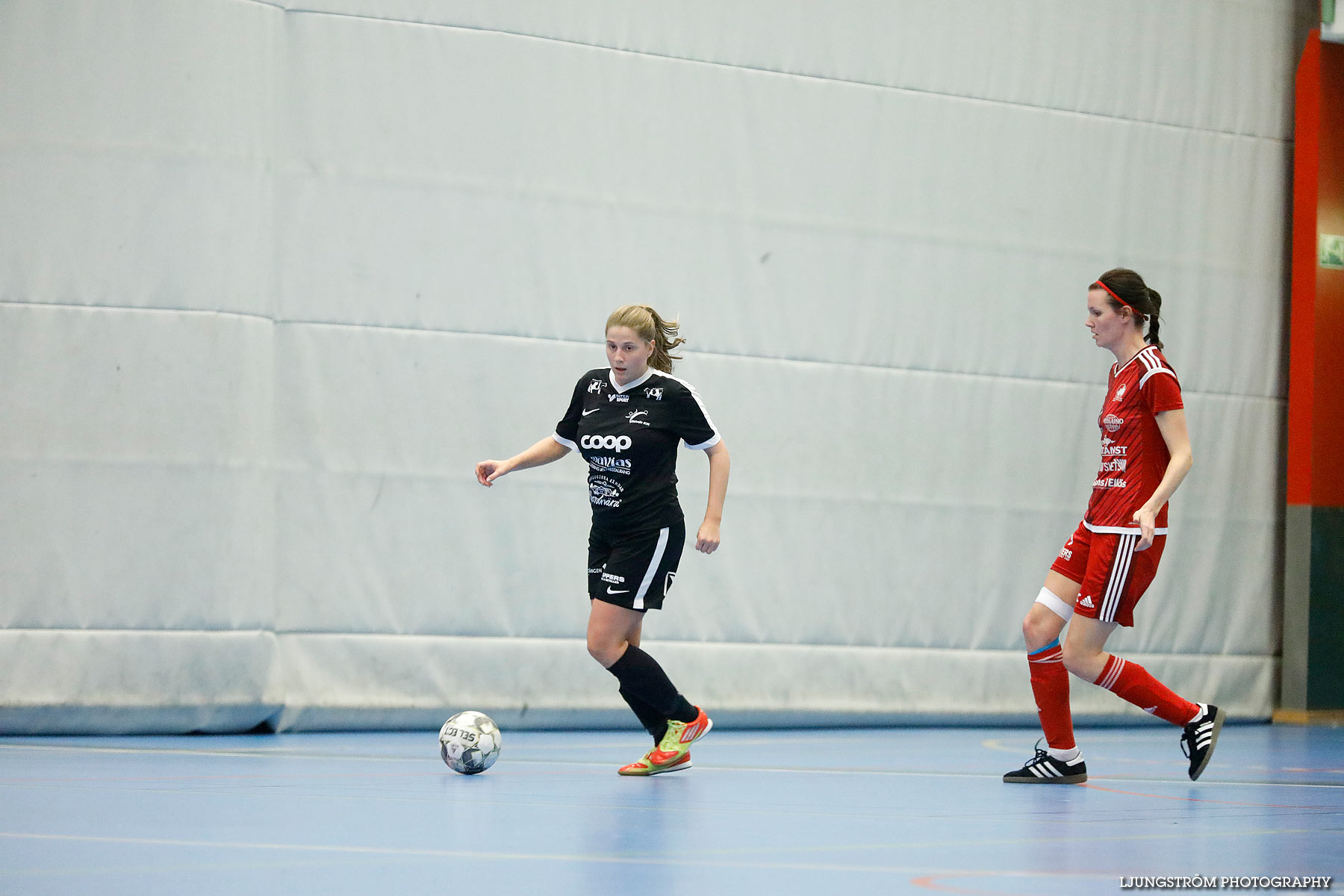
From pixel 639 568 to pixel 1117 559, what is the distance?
171 cm

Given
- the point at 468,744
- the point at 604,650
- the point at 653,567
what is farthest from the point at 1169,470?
the point at 468,744

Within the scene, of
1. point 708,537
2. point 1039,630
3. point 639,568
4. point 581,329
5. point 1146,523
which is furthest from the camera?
point 581,329

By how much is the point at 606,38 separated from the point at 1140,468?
3.61 metres

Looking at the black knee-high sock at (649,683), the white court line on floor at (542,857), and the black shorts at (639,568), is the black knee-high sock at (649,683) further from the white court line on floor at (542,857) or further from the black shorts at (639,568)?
the white court line on floor at (542,857)

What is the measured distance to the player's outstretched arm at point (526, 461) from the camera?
5629mm

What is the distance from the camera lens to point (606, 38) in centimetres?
739

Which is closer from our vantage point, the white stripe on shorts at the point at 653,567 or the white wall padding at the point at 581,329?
the white stripe on shorts at the point at 653,567

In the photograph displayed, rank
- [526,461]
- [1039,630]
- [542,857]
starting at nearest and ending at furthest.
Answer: [542,857], [1039,630], [526,461]

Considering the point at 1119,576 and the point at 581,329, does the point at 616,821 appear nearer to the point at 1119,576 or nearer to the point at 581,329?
the point at 1119,576

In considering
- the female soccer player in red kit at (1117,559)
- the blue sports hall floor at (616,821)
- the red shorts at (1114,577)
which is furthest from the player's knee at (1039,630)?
the blue sports hall floor at (616,821)

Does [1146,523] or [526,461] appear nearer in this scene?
[1146,523]

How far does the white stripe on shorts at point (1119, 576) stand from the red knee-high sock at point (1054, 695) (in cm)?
27

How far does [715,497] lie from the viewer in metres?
5.35

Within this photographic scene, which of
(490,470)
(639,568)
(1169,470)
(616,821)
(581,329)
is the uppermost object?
(581,329)
